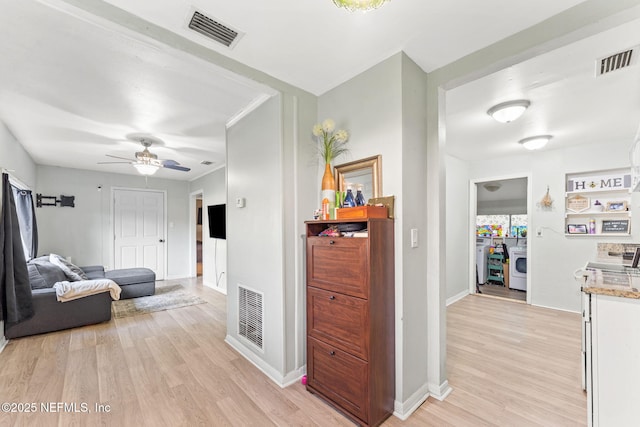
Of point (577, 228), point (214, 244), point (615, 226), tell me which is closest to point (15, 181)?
point (214, 244)

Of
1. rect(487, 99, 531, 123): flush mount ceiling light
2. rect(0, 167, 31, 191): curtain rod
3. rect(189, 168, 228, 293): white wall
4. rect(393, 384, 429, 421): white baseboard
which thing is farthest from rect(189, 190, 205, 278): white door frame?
rect(487, 99, 531, 123): flush mount ceiling light

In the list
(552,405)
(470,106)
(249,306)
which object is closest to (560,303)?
(552,405)

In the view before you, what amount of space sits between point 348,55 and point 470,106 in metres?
1.55

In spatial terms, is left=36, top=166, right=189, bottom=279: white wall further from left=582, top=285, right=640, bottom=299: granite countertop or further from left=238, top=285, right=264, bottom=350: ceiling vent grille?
left=582, top=285, right=640, bottom=299: granite countertop

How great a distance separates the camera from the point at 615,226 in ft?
12.3

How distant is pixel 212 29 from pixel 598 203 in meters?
5.20

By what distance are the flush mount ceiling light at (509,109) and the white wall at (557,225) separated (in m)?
1.92

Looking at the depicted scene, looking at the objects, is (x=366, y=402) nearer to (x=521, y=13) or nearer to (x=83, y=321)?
(x=521, y=13)

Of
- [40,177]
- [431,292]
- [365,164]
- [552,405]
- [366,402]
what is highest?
[40,177]

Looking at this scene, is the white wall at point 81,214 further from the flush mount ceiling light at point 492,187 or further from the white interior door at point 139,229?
the flush mount ceiling light at point 492,187

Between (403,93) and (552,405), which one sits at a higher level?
(403,93)

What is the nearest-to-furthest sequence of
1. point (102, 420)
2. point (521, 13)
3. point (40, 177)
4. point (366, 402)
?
point (521, 13)
point (366, 402)
point (102, 420)
point (40, 177)

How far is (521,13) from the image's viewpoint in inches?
60.3

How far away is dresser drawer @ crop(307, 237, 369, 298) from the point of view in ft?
5.55
